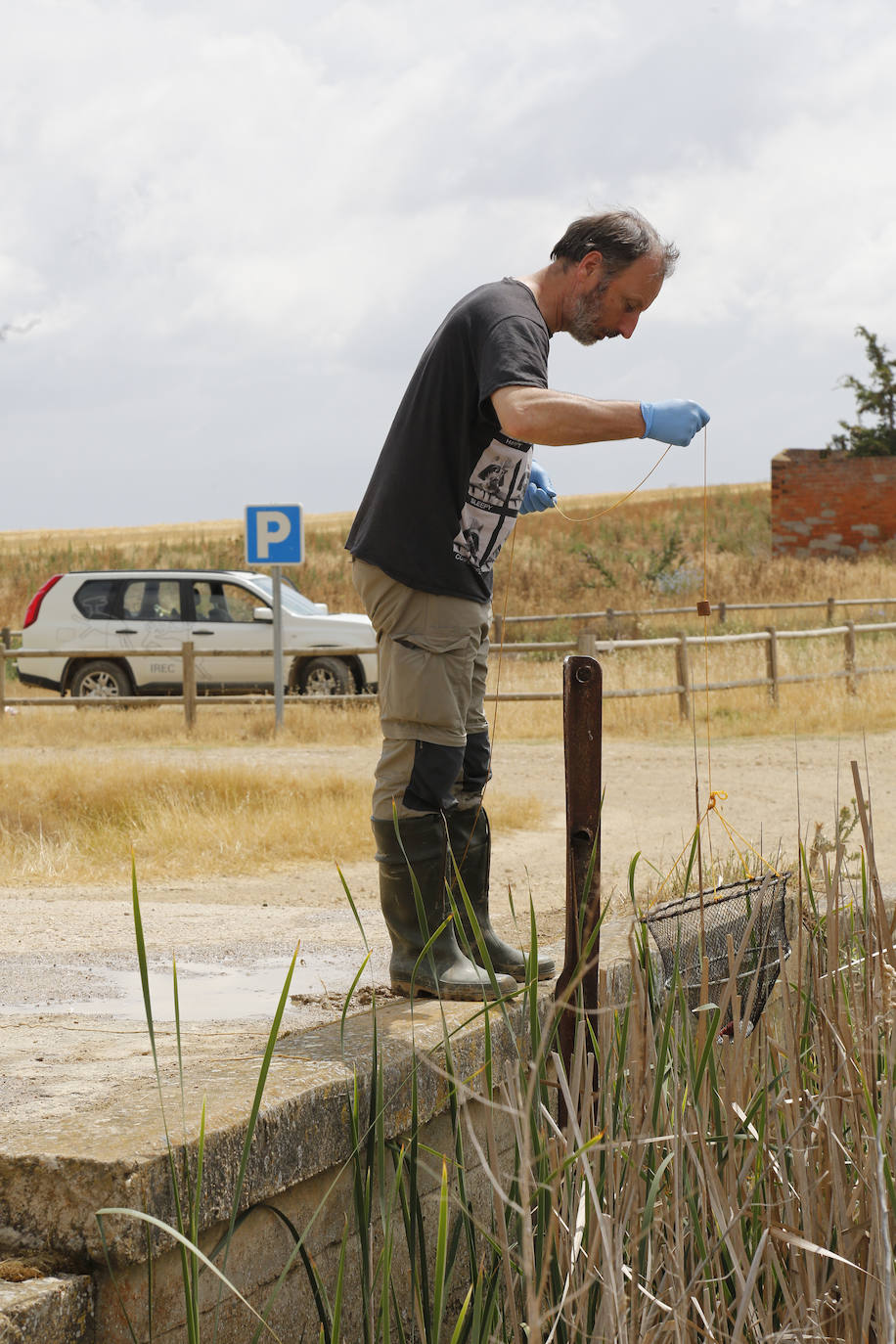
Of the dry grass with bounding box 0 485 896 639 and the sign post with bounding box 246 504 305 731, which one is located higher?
the dry grass with bounding box 0 485 896 639

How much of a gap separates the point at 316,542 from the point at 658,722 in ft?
81.0

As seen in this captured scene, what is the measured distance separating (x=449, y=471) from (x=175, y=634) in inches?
520

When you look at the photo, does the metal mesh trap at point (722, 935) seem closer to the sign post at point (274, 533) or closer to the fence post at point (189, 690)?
the sign post at point (274, 533)

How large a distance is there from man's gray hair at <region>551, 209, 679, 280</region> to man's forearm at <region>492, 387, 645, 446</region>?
0.39 metres

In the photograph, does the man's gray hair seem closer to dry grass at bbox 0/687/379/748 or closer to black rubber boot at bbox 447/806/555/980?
black rubber boot at bbox 447/806/555/980

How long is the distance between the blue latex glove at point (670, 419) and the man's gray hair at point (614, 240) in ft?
1.12

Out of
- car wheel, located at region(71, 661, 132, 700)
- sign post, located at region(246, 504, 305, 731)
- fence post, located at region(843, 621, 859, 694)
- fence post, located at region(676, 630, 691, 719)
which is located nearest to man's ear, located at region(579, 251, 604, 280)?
sign post, located at region(246, 504, 305, 731)

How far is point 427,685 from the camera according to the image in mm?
2920

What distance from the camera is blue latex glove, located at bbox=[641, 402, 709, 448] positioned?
281cm

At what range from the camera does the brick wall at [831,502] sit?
31250 mm

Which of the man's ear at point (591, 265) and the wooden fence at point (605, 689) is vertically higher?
the man's ear at point (591, 265)

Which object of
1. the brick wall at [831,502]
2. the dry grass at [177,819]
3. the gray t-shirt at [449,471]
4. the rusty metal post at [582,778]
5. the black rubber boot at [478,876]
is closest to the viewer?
the rusty metal post at [582,778]

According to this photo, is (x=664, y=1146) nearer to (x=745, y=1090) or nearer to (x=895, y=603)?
(x=745, y=1090)

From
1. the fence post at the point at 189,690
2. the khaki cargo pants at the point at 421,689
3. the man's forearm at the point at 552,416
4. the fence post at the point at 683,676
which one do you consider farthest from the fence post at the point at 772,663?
the man's forearm at the point at 552,416
